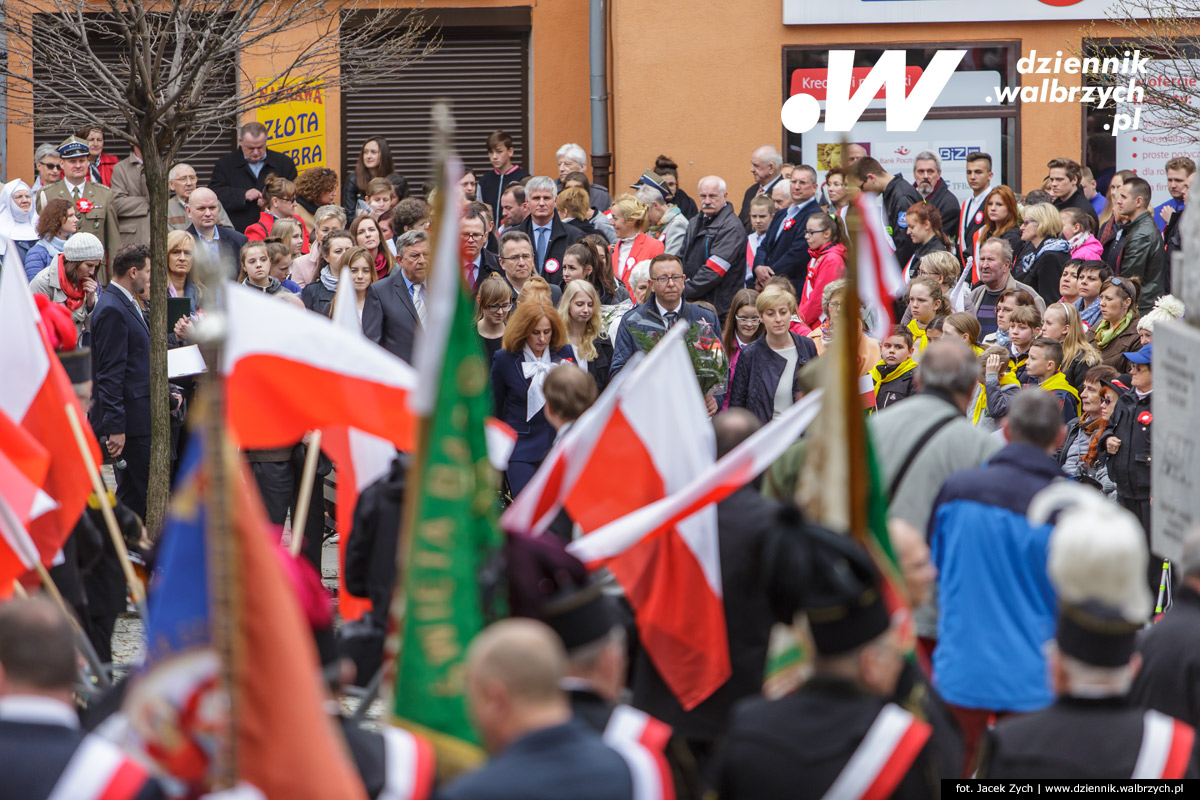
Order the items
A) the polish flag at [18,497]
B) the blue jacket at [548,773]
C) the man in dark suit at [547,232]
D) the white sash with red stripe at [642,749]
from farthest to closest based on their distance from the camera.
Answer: the man in dark suit at [547,232] < the polish flag at [18,497] < the white sash with red stripe at [642,749] < the blue jacket at [548,773]

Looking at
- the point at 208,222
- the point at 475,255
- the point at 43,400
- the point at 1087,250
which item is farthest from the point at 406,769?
the point at 1087,250

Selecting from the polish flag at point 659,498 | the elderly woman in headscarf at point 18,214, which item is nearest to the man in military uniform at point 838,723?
the polish flag at point 659,498

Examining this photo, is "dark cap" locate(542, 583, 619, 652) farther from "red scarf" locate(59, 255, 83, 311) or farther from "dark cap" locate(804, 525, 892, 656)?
"red scarf" locate(59, 255, 83, 311)

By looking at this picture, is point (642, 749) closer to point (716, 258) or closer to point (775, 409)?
point (775, 409)

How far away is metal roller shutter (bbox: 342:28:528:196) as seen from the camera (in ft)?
65.2

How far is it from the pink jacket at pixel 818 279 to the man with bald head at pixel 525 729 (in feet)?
30.5

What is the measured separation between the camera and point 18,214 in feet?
44.8

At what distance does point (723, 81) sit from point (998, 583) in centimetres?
1374

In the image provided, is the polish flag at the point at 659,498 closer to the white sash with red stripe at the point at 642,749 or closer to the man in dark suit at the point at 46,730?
the white sash with red stripe at the point at 642,749

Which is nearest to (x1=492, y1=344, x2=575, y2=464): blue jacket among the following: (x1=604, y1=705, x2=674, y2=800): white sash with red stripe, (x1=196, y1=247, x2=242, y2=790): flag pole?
(x1=604, y1=705, x2=674, y2=800): white sash with red stripe

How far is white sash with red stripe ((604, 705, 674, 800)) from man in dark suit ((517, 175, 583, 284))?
859cm

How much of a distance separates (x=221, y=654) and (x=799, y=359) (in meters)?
6.98

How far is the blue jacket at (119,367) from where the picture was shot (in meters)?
9.79

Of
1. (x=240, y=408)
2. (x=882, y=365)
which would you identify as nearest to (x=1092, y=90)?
(x=882, y=365)
